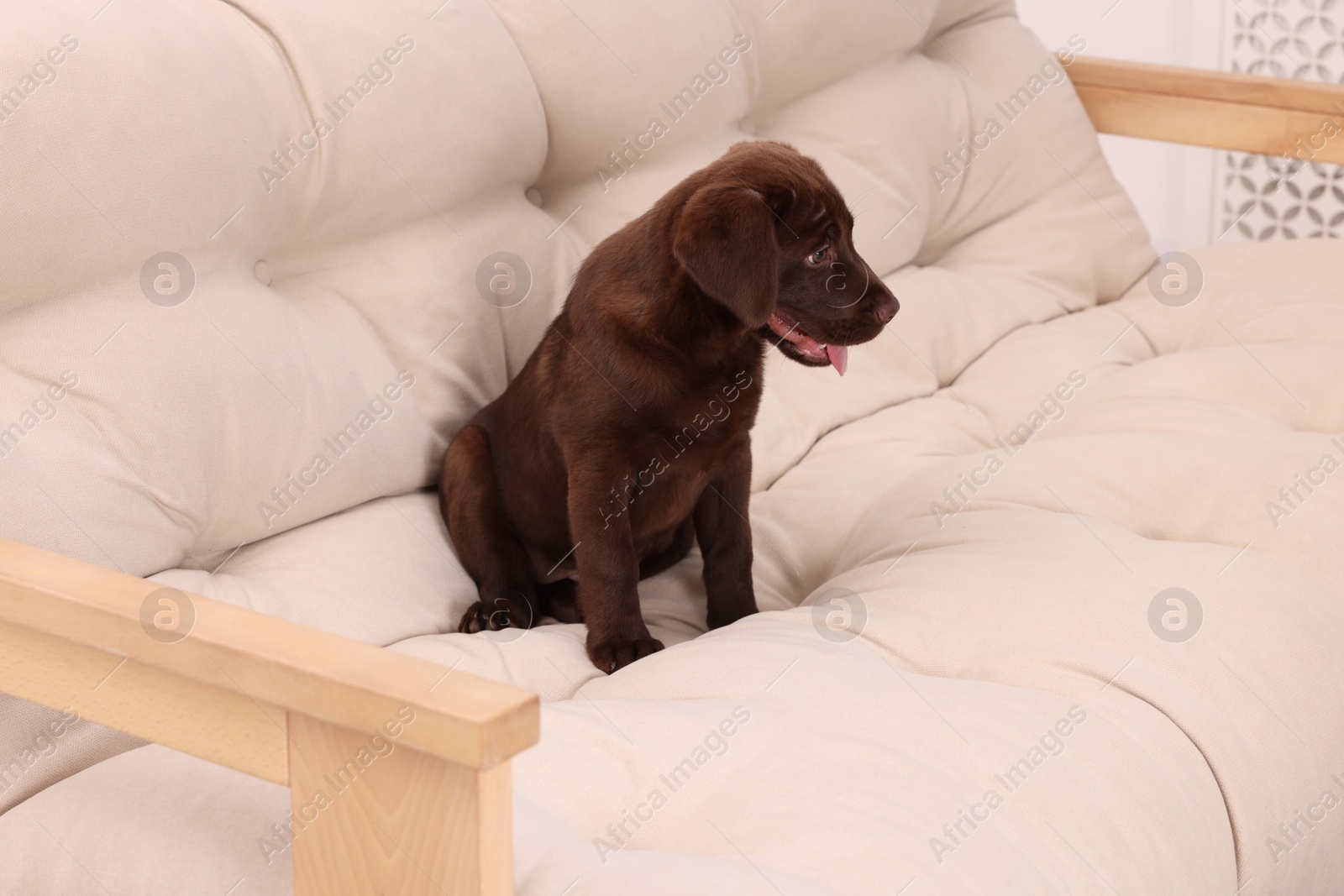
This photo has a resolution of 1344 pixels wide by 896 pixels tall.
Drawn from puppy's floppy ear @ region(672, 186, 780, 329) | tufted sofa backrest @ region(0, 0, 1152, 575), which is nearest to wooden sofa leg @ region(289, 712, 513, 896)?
tufted sofa backrest @ region(0, 0, 1152, 575)

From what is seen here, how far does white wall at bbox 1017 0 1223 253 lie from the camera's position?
366 centimetres

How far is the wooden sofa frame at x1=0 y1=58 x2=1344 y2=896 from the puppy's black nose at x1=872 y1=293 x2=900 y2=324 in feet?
2.66

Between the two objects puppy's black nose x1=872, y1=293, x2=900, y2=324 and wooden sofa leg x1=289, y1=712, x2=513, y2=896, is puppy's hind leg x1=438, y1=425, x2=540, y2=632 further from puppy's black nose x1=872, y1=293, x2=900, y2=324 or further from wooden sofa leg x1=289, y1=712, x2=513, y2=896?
wooden sofa leg x1=289, y1=712, x2=513, y2=896

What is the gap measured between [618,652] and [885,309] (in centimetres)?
49

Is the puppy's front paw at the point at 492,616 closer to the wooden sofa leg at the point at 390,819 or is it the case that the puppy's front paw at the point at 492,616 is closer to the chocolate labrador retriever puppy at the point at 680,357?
the chocolate labrador retriever puppy at the point at 680,357

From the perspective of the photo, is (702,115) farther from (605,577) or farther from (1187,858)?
(1187,858)

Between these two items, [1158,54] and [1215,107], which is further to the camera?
[1158,54]

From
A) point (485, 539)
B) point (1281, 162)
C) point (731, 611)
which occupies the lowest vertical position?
point (1281, 162)

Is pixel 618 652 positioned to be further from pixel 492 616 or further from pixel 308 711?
pixel 308 711

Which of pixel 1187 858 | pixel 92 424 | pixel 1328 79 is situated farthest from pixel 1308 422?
pixel 1328 79

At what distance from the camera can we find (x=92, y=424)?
1322 millimetres

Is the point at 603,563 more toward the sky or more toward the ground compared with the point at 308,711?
more toward the ground

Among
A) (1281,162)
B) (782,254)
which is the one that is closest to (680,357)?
(782,254)

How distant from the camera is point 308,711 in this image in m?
0.84
